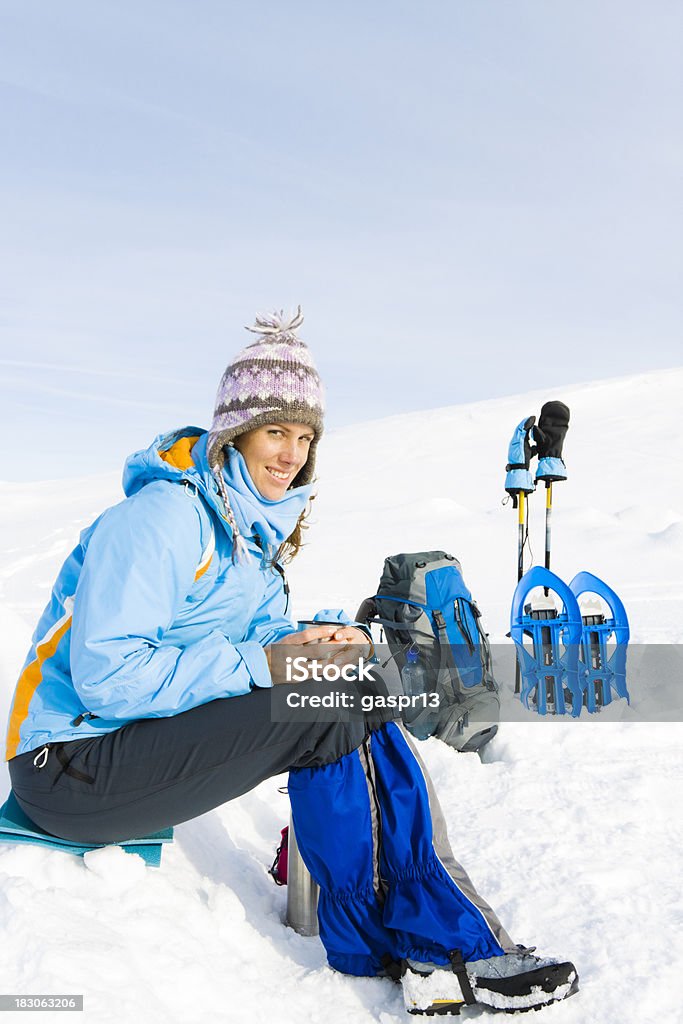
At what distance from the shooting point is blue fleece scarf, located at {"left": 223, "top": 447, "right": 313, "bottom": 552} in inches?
90.7

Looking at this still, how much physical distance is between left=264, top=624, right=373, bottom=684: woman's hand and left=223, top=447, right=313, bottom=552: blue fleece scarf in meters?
0.30

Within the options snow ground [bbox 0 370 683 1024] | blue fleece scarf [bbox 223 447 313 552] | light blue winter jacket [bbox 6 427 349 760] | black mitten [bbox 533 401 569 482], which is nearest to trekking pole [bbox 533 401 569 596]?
black mitten [bbox 533 401 569 482]

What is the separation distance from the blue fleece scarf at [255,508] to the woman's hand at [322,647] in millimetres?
305

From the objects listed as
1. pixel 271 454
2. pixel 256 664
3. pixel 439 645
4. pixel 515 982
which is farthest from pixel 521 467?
pixel 515 982

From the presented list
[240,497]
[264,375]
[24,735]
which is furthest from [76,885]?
[264,375]

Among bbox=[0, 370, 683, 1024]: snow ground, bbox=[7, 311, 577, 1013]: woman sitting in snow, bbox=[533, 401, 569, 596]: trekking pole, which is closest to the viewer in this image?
bbox=[0, 370, 683, 1024]: snow ground

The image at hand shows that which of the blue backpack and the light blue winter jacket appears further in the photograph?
the blue backpack

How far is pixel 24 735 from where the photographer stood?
81.0 inches

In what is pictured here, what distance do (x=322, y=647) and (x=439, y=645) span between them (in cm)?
195

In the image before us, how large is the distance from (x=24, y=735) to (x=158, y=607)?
51 cm

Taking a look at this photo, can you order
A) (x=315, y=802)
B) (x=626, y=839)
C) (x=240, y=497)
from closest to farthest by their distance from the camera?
(x=315, y=802) < (x=240, y=497) < (x=626, y=839)

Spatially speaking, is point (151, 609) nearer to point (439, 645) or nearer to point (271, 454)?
point (271, 454)

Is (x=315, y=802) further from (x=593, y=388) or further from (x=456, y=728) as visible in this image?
(x=593, y=388)

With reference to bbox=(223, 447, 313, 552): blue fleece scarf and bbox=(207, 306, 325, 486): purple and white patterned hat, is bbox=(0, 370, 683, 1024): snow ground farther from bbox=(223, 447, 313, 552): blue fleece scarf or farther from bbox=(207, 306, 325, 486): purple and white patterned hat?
bbox=(207, 306, 325, 486): purple and white patterned hat
